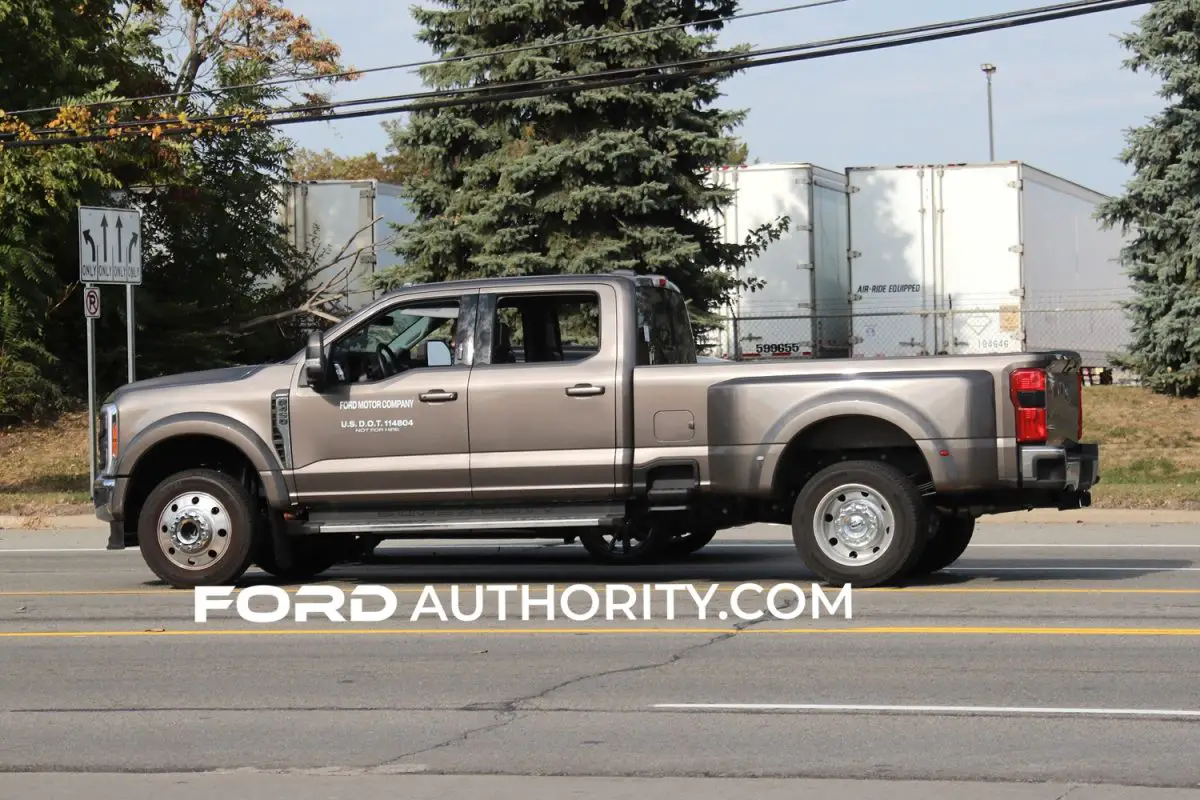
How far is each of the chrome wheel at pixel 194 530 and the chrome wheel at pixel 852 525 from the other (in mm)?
4288

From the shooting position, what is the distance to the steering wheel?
40.5 feet

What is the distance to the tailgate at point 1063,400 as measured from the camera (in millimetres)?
11383

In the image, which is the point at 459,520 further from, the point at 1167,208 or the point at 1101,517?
the point at 1167,208

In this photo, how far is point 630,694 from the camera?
27.0 feet

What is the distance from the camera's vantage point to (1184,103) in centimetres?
2767

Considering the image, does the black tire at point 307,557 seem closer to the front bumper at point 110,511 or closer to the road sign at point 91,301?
the front bumper at point 110,511

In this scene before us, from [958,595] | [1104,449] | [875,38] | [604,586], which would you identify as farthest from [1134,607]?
[1104,449]

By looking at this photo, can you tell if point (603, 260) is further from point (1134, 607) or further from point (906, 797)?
point (906, 797)

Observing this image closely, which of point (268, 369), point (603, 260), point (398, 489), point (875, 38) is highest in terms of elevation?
point (875, 38)

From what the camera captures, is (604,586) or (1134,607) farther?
(604,586)

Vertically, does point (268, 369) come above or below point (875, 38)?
below

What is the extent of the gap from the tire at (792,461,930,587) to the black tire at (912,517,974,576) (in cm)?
110

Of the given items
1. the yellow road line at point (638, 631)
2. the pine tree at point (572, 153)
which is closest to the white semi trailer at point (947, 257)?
the pine tree at point (572, 153)

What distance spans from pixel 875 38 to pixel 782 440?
9.49 meters
